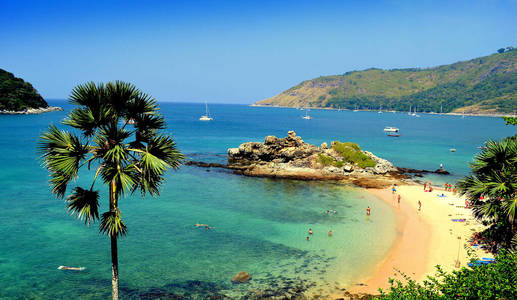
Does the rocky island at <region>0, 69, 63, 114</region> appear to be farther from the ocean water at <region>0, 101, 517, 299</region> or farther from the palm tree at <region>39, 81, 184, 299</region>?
the palm tree at <region>39, 81, 184, 299</region>

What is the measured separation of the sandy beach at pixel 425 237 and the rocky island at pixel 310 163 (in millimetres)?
9319

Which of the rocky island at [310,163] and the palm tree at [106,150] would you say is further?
the rocky island at [310,163]

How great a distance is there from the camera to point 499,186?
21609 millimetres

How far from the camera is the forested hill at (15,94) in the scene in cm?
16150

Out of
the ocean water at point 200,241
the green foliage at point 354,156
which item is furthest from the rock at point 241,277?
the green foliage at point 354,156

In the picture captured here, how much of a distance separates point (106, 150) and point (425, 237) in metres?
31.1

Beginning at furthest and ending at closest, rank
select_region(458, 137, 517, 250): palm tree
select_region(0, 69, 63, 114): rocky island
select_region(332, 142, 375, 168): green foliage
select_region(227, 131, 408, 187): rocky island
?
select_region(0, 69, 63, 114): rocky island, select_region(332, 142, 375, 168): green foliage, select_region(227, 131, 408, 187): rocky island, select_region(458, 137, 517, 250): palm tree

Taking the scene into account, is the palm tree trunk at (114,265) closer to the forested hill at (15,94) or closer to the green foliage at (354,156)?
the green foliage at (354,156)

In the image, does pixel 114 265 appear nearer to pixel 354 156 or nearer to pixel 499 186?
pixel 499 186

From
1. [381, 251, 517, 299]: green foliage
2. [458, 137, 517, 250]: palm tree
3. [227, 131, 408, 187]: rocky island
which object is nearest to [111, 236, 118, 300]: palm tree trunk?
[381, 251, 517, 299]: green foliage

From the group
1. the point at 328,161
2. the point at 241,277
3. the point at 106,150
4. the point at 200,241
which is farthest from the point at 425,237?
the point at 106,150

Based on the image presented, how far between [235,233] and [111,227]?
23.1 meters

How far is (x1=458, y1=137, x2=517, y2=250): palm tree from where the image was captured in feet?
70.6

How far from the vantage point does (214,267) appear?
26156 mm
